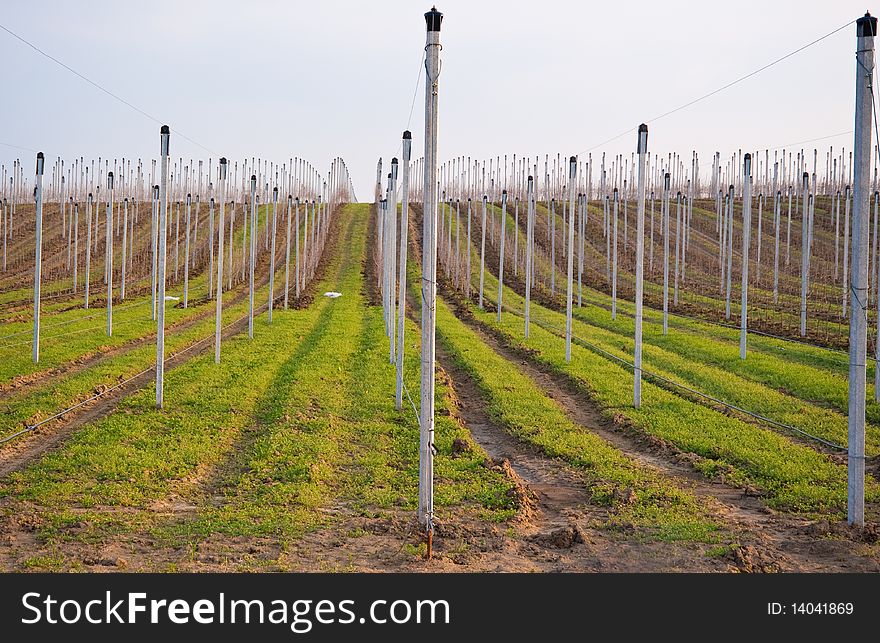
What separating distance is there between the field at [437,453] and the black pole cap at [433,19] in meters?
4.85

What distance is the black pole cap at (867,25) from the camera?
8086 millimetres

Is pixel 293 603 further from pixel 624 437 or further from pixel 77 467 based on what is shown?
pixel 624 437

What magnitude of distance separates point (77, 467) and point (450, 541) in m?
5.13

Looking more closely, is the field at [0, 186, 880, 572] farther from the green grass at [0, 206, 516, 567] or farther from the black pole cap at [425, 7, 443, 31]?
the black pole cap at [425, 7, 443, 31]

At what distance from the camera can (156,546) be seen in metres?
7.43

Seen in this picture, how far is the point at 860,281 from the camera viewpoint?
8.16 metres

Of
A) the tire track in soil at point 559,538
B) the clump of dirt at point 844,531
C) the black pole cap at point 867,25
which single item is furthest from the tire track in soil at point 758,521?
the black pole cap at point 867,25

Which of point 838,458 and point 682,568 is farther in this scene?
point 838,458

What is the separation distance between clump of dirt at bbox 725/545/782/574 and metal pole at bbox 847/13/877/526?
1.50 m

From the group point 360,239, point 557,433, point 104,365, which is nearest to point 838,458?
point 557,433

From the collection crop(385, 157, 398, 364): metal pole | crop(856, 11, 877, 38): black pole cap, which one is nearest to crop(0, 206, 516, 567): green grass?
crop(385, 157, 398, 364): metal pole

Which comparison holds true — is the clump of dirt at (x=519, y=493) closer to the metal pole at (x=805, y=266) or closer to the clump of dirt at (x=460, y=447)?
the clump of dirt at (x=460, y=447)

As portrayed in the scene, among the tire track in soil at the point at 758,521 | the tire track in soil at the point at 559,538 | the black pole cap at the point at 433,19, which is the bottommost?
the tire track in soil at the point at 559,538

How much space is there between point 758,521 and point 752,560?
1456mm
